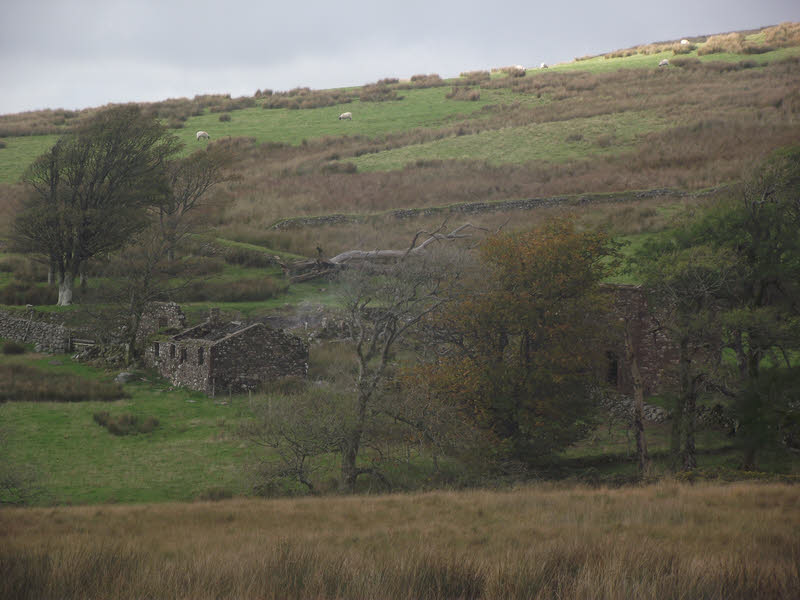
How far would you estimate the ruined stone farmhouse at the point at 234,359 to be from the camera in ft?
96.1

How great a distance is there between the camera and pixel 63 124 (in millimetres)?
99250

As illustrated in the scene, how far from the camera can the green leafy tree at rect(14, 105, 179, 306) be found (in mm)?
39562

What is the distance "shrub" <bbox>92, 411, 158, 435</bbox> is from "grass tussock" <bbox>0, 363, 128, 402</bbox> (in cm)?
370

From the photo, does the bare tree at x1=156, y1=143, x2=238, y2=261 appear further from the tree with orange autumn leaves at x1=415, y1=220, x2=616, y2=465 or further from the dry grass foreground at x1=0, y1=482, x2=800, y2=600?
the dry grass foreground at x1=0, y1=482, x2=800, y2=600

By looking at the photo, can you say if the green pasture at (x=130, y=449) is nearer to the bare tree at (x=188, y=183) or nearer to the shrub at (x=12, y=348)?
the shrub at (x=12, y=348)

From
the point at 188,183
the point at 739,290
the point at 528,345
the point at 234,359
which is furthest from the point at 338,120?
the point at 739,290

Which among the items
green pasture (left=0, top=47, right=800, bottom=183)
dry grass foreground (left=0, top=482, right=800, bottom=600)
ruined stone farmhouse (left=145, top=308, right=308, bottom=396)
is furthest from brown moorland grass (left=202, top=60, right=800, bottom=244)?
dry grass foreground (left=0, top=482, right=800, bottom=600)

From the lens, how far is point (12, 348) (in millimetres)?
33719

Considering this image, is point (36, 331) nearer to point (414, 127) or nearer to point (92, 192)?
point (92, 192)

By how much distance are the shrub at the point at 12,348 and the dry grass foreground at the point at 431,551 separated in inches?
903

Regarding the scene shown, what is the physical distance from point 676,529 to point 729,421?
16.8m

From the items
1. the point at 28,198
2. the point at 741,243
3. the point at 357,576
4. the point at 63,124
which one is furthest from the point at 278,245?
the point at 63,124

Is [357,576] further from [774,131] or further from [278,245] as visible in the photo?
[774,131]

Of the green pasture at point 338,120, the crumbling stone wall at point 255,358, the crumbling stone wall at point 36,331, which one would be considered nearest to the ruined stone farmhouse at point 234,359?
the crumbling stone wall at point 255,358
